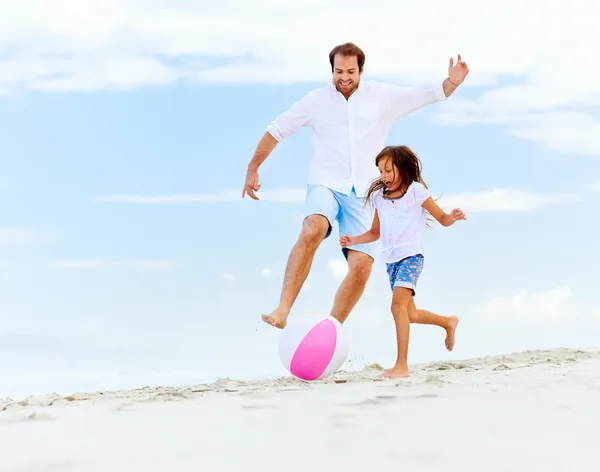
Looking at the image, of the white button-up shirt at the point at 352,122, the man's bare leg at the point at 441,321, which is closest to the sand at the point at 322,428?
the man's bare leg at the point at 441,321

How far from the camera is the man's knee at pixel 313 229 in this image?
740 cm

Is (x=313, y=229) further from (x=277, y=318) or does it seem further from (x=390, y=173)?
(x=390, y=173)

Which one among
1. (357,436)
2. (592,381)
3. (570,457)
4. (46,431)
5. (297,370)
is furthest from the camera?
(297,370)

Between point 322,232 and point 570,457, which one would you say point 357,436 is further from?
point 322,232

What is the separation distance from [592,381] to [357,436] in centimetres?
250

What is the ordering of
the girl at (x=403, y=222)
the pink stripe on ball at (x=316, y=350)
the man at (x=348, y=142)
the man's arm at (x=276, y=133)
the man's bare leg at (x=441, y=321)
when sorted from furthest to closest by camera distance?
the man's arm at (x=276, y=133) < the man at (x=348, y=142) < the man's bare leg at (x=441, y=321) < the girl at (x=403, y=222) < the pink stripe on ball at (x=316, y=350)

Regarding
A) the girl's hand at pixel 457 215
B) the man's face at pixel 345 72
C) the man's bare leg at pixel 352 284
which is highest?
the man's face at pixel 345 72

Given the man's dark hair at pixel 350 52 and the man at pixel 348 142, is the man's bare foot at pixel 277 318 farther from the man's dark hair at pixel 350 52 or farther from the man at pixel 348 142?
the man's dark hair at pixel 350 52

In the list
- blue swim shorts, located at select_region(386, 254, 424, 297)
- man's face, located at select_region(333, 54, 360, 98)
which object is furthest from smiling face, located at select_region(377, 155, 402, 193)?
man's face, located at select_region(333, 54, 360, 98)

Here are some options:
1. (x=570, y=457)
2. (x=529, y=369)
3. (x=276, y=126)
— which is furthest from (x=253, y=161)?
(x=570, y=457)

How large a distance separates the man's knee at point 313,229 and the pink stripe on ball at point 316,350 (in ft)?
3.93

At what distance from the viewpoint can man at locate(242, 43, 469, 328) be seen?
7.51 meters

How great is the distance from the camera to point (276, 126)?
7.97 m

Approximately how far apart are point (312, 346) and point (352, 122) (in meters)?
2.37
